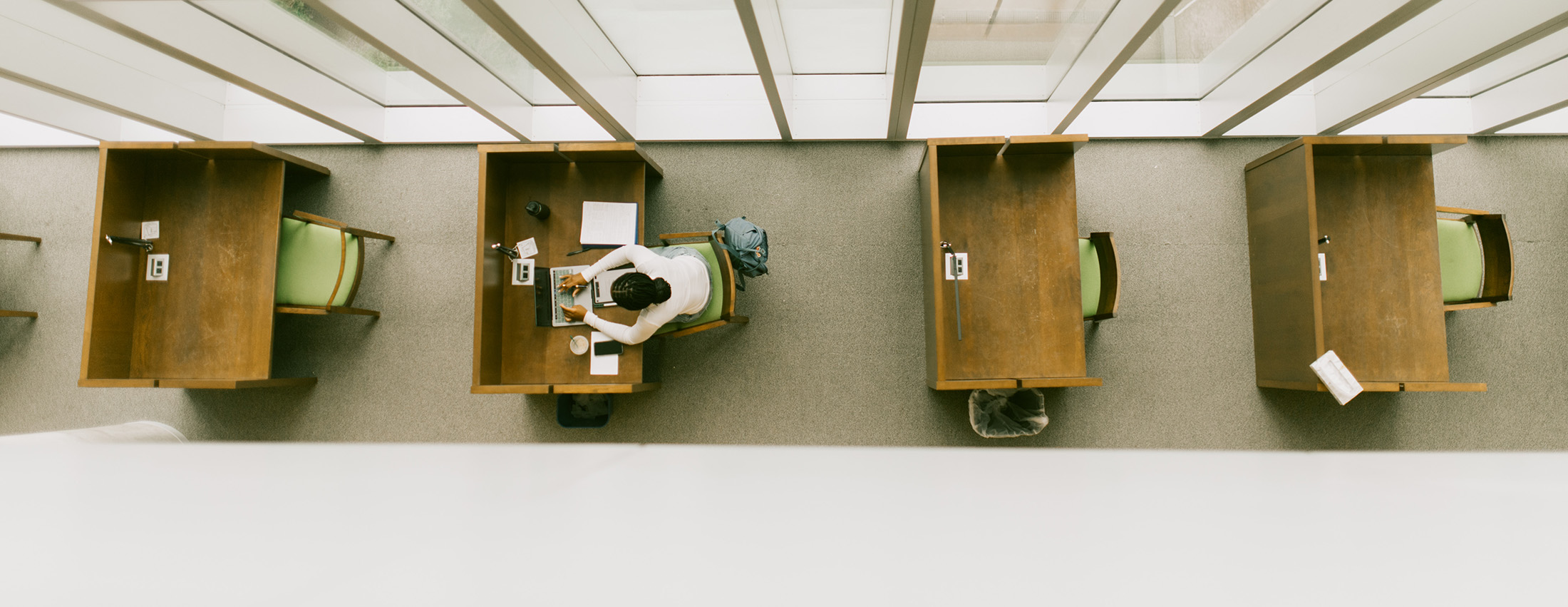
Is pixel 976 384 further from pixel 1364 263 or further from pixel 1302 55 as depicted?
pixel 1364 263

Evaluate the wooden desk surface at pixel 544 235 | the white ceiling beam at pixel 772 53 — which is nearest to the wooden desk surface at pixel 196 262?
the wooden desk surface at pixel 544 235

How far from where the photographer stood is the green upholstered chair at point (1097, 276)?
96.8 inches

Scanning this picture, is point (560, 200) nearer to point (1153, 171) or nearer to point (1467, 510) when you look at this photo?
point (1467, 510)

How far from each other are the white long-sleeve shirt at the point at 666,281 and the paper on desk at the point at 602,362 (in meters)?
0.13

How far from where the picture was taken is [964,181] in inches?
102

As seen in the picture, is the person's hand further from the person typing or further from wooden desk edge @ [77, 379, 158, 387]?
wooden desk edge @ [77, 379, 158, 387]

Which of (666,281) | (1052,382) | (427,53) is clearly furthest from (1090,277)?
(427,53)

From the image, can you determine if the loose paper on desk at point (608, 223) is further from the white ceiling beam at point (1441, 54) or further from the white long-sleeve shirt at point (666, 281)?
the white ceiling beam at point (1441, 54)

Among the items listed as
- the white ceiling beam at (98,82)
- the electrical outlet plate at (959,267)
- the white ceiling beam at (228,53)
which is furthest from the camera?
the electrical outlet plate at (959,267)

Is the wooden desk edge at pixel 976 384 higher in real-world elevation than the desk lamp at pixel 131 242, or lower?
lower

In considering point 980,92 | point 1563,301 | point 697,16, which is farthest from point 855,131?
point 1563,301

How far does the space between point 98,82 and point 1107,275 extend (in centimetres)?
446

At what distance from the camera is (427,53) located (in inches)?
81.0

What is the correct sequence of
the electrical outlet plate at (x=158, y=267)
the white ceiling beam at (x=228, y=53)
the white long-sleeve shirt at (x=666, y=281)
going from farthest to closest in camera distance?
1. the electrical outlet plate at (x=158, y=267)
2. the white long-sleeve shirt at (x=666, y=281)
3. the white ceiling beam at (x=228, y=53)
